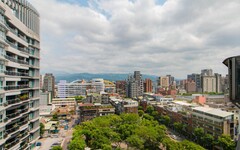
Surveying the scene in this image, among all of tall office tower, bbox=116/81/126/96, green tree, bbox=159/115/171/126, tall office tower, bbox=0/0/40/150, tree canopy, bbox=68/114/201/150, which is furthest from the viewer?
tall office tower, bbox=116/81/126/96

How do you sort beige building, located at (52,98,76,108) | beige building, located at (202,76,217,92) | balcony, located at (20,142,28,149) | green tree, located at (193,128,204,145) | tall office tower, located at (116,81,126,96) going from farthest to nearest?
beige building, located at (202,76,217,92) → tall office tower, located at (116,81,126,96) → beige building, located at (52,98,76,108) → green tree, located at (193,128,204,145) → balcony, located at (20,142,28,149)

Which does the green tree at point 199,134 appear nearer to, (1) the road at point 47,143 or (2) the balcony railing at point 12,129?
(1) the road at point 47,143

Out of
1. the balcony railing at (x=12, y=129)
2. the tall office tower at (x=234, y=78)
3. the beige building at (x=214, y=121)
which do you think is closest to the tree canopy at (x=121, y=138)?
the balcony railing at (x=12, y=129)

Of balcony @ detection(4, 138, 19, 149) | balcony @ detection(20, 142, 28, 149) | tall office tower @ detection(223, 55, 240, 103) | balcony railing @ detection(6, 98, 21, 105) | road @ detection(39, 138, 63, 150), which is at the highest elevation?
tall office tower @ detection(223, 55, 240, 103)

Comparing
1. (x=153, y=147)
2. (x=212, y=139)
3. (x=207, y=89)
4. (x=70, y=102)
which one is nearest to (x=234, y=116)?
(x=212, y=139)

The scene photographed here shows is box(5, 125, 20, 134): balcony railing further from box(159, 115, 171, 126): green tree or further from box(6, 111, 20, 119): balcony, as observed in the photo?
box(159, 115, 171, 126): green tree

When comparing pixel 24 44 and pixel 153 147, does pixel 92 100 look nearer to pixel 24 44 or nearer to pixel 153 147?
pixel 153 147

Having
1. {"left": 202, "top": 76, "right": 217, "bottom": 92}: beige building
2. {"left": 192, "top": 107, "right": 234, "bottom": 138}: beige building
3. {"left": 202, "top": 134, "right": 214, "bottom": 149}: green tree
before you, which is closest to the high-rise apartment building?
{"left": 202, "top": 76, "right": 217, "bottom": 92}: beige building
